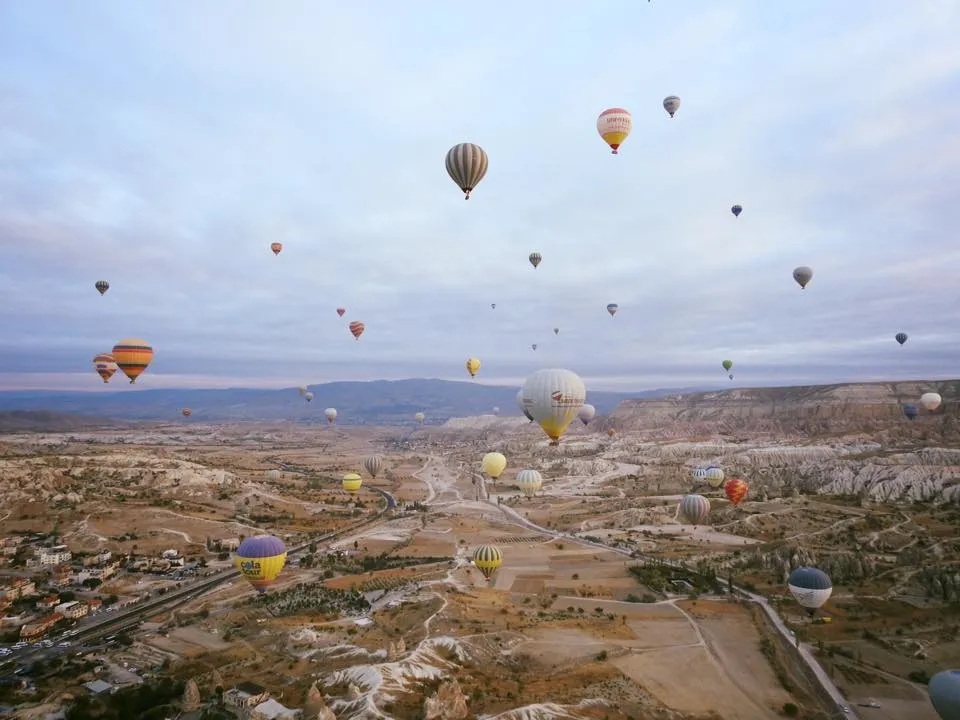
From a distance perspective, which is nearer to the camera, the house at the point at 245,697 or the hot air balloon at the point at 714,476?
the house at the point at 245,697

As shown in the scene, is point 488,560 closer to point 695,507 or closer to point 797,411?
point 695,507

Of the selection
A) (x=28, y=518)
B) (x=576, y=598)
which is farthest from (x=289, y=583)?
(x=28, y=518)

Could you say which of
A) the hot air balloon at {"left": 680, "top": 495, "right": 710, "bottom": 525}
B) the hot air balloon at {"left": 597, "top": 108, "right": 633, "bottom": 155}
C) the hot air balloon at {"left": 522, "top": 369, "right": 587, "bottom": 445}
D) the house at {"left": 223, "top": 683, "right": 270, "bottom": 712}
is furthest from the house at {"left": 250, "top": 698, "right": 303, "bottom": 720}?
the hot air balloon at {"left": 680, "top": 495, "right": 710, "bottom": 525}

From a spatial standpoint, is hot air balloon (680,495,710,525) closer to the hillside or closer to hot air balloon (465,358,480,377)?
hot air balloon (465,358,480,377)

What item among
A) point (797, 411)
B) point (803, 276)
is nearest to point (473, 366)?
point (803, 276)

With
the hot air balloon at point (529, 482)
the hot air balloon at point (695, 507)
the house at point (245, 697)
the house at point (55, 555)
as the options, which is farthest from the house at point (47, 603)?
the hot air balloon at point (695, 507)

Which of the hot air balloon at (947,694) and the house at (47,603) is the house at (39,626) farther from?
the hot air balloon at (947,694)
